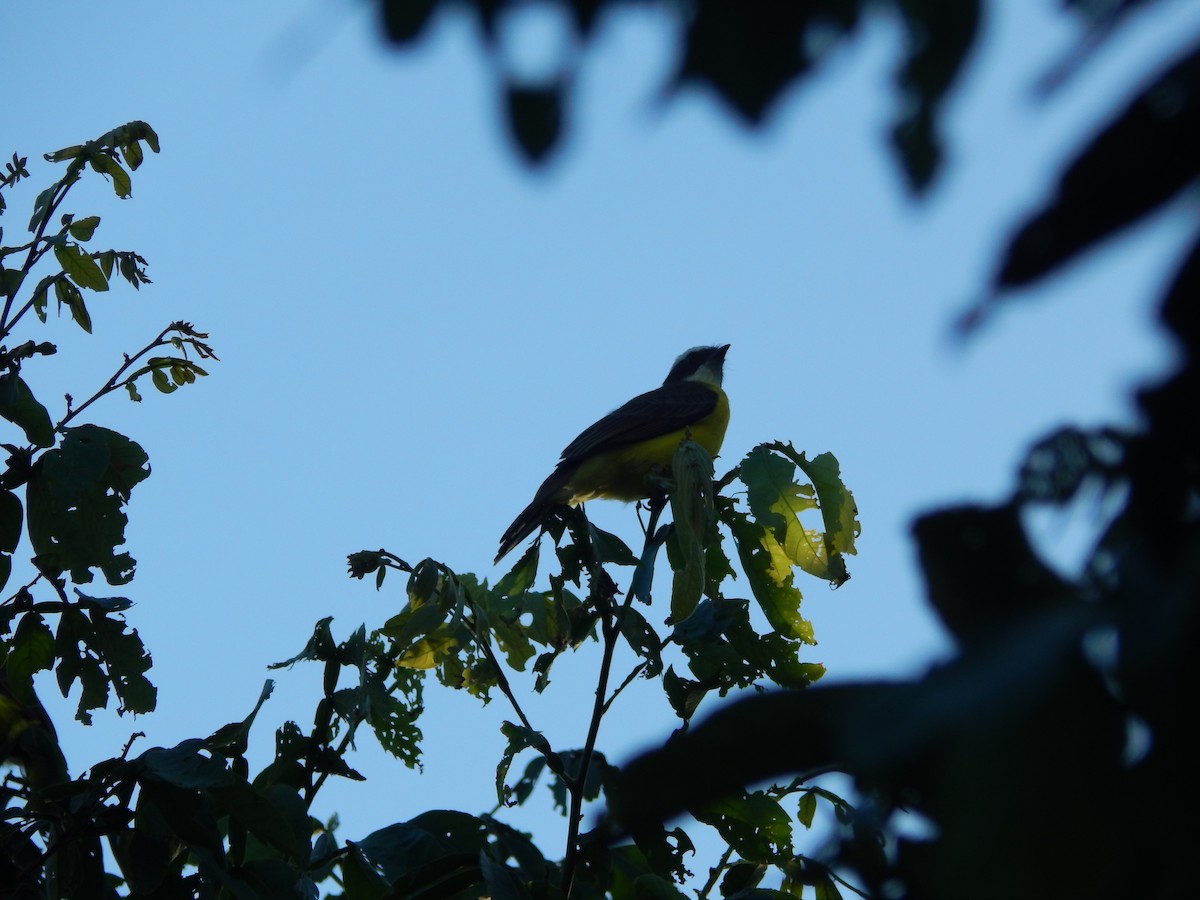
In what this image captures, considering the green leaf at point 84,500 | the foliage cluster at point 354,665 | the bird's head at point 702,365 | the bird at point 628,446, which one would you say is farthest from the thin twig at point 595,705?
the bird's head at point 702,365

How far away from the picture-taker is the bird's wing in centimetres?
820

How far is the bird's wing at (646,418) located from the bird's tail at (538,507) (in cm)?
17

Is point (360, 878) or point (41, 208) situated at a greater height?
point (41, 208)

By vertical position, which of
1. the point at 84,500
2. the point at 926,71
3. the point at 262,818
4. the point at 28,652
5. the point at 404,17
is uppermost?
the point at 84,500

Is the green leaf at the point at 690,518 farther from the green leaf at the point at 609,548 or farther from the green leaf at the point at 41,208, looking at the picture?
the green leaf at the point at 41,208

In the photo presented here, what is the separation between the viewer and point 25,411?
3.77 m

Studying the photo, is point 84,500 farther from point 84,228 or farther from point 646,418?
point 646,418

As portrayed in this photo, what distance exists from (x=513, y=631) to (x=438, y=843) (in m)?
1.01

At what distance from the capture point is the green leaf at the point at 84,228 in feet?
14.2

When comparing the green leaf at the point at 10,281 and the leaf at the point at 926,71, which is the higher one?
the green leaf at the point at 10,281

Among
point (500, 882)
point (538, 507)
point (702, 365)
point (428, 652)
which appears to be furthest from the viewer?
point (702, 365)

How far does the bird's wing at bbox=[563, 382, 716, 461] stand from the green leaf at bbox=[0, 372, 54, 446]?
452cm

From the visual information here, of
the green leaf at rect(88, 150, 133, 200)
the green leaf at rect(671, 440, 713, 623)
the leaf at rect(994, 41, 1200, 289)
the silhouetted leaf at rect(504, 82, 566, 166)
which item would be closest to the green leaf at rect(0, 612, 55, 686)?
the green leaf at rect(88, 150, 133, 200)

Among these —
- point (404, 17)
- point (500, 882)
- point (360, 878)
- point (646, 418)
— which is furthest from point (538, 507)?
point (404, 17)
